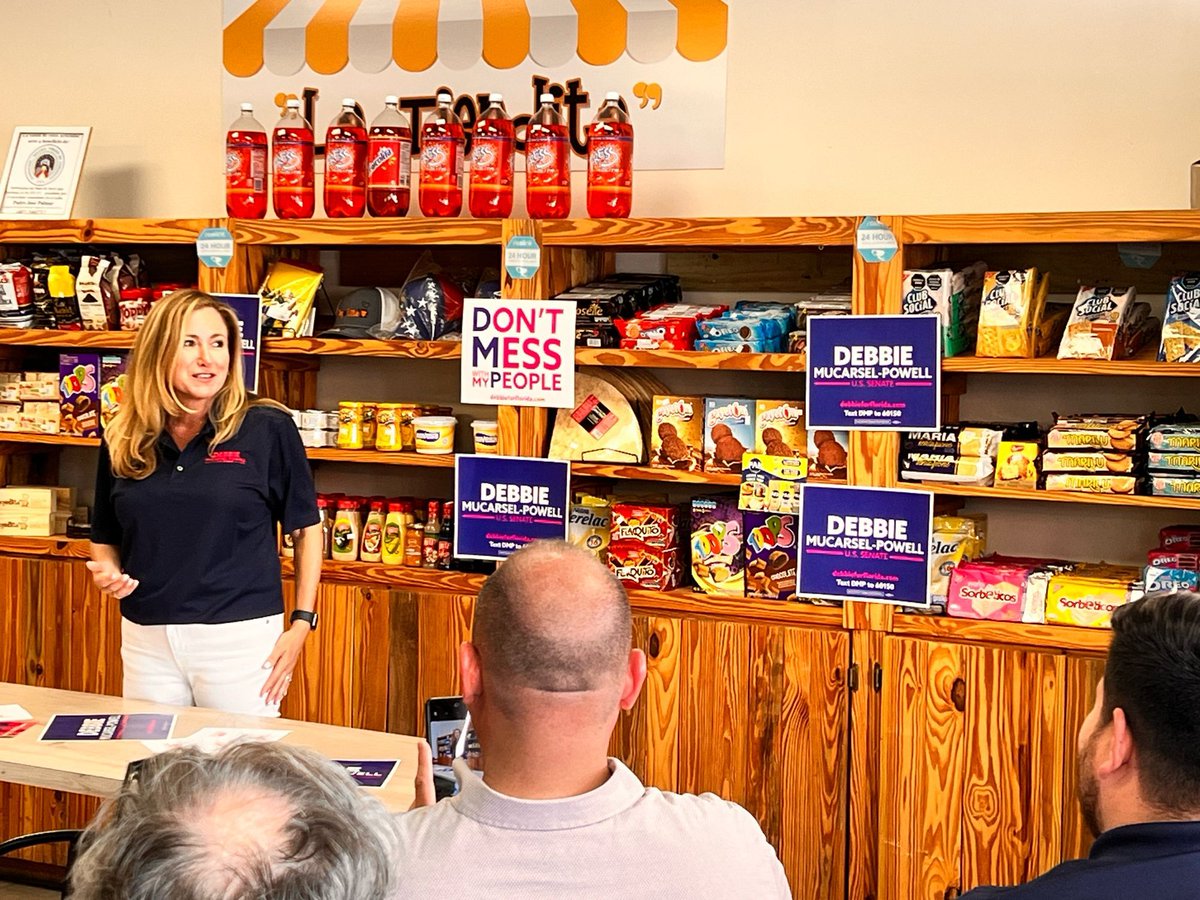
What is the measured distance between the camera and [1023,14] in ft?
11.8

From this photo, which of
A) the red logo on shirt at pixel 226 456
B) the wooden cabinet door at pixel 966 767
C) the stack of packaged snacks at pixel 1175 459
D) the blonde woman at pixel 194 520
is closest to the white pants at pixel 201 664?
the blonde woman at pixel 194 520

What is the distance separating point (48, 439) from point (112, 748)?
1.93m

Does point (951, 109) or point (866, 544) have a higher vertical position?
point (951, 109)

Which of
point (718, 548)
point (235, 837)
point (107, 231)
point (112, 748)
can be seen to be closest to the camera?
point (235, 837)

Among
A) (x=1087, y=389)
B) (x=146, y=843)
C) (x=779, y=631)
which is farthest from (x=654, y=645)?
(x=146, y=843)

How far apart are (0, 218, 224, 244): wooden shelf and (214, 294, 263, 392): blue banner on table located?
22 centimetres

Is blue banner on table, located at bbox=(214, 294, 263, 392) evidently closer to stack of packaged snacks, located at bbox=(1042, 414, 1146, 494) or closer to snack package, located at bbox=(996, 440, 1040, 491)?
snack package, located at bbox=(996, 440, 1040, 491)

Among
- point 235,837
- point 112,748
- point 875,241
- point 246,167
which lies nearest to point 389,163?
point 246,167

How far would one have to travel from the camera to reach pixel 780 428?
359cm

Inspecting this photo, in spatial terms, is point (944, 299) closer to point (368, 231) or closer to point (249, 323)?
point (368, 231)

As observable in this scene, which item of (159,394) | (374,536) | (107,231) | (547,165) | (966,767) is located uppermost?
(547,165)

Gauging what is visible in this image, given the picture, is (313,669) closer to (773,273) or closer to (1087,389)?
(773,273)

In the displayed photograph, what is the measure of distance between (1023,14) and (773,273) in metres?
0.93

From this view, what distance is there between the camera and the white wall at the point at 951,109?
11.5 ft
